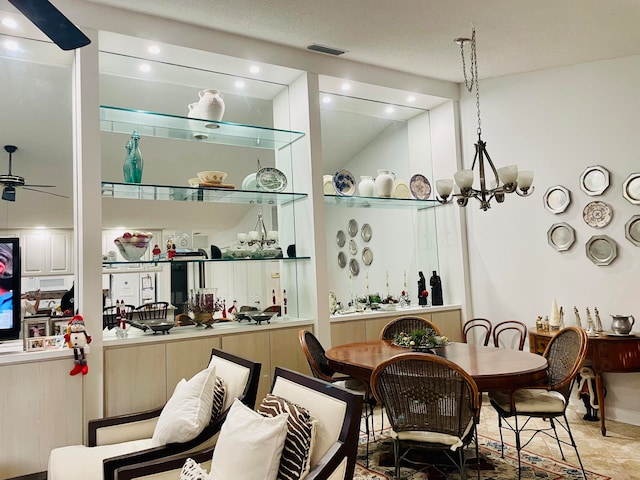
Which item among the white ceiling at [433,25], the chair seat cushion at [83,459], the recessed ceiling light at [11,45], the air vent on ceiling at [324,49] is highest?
the air vent on ceiling at [324,49]

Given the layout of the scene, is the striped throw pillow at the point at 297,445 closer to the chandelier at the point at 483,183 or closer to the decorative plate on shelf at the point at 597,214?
the chandelier at the point at 483,183

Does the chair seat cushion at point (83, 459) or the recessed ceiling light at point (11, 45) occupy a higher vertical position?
the recessed ceiling light at point (11, 45)

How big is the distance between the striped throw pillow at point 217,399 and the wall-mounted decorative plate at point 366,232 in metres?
2.78

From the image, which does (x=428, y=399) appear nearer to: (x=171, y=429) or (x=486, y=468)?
(x=486, y=468)

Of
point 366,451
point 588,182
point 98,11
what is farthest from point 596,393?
point 98,11

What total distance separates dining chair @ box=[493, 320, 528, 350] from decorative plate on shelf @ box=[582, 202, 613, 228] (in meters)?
1.10

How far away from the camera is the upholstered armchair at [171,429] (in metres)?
2.28

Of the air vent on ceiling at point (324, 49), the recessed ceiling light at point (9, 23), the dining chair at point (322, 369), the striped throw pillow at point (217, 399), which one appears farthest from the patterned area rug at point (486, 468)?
the recessed ceiling light at point (9, 23)

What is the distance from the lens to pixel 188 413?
7.75ft

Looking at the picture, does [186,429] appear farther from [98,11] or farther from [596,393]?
[596,393]

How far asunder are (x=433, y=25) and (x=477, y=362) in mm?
2515

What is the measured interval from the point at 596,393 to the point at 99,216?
415 cm

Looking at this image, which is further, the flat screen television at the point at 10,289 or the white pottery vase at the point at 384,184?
the white pottery vase at the point at 384,184

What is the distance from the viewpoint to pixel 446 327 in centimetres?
493
